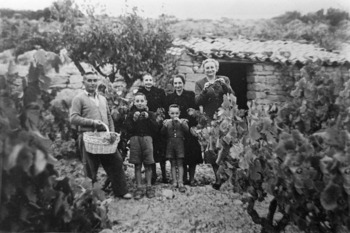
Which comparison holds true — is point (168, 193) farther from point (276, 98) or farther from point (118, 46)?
point (118, 46)

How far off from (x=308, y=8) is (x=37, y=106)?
8.43ft

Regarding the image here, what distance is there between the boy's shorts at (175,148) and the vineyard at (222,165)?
199mm

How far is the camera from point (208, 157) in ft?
12.3

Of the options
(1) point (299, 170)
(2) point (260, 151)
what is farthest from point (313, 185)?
(2) point (260, 151)

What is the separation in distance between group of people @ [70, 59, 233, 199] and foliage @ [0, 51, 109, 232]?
4.60ft

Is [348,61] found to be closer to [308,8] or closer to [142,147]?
[308,8]

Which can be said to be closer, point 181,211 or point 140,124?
point 181,211

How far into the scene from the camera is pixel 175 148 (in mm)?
3896

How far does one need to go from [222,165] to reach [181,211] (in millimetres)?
533

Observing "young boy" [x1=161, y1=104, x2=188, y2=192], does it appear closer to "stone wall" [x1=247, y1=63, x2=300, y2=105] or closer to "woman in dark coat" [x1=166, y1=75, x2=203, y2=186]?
"woman in dark coat" [x1=166, y1=75, x2=203, y2=186]

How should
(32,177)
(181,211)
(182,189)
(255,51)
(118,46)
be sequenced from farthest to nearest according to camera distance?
(255,51) < (118,46) < (182,189) < (181,211) < (32,177)

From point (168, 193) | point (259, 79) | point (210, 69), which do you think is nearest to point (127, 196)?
point (168, 193)

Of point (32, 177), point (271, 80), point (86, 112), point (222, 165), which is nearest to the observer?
point (32, 177)

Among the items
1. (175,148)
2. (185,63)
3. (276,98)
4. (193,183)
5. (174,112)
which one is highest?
(185,63)
